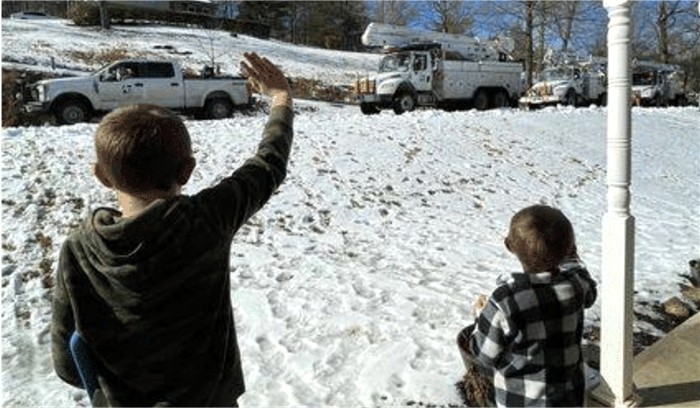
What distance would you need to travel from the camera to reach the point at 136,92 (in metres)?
16.3

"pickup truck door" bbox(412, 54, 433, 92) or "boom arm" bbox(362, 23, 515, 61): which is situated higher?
"boom arm" bbox(362, 23, 515, 61)

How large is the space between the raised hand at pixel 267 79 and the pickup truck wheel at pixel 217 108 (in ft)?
51.5

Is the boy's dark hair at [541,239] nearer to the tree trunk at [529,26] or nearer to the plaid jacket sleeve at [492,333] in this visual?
the plaid jacket sleeve at [492,333]

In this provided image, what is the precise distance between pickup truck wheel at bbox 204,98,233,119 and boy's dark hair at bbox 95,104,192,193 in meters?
16.1

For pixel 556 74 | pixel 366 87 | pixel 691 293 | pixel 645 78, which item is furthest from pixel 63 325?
pixel 645 78

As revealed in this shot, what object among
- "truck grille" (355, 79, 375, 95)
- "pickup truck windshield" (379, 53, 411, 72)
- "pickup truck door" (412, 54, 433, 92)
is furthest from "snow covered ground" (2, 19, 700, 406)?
"pickup truck windshield" (379, 53, 411, 72)

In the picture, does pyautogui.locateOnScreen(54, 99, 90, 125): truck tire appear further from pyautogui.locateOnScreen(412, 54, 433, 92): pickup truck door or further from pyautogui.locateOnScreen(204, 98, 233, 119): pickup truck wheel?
pyautogui.locateOnScreen(412, 54, 433, 92): pickup truck door

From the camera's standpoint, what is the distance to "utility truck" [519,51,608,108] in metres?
25.2

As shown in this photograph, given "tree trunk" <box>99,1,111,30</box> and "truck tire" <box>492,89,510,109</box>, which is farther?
"tree trunk" <box>99,1,111,30</box>

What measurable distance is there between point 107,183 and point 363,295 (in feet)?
14.3

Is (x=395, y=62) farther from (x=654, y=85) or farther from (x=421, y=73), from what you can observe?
(x=654, y=85)

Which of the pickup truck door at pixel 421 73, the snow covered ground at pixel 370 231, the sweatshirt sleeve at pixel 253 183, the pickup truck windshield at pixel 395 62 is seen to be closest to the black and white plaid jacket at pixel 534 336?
the sweatshirt sleeve at pixel 253 183

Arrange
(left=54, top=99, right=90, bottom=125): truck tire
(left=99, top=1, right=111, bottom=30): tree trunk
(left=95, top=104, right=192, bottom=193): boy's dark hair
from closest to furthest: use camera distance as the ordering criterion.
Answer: (left=95, top=104, right=192, bottom=193): boy's dark hair → (left=54, top=99, right=90, bottom=125): truck tire → (left=99, top=1, right=111, bottom=30): tree trunk

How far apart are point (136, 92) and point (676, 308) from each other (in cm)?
1383
